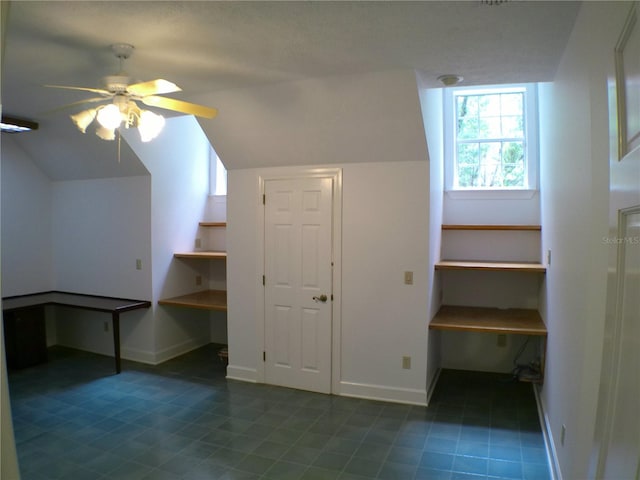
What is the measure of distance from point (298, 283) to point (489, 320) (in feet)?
5.93

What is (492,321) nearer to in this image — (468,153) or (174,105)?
(468,153)

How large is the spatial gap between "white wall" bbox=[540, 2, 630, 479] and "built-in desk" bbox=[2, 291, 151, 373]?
4052 millimetres

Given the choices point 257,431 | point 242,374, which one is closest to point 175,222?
point 242,374

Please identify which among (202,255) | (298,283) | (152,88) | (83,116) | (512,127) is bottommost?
(298,283)

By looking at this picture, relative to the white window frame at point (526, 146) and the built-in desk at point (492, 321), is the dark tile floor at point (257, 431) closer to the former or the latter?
the built-in desk at point (492, 321)

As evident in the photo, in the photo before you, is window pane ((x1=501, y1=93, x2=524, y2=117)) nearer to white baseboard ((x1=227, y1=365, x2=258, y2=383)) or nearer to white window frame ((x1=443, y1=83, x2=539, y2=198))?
white window frame ((x1=443, y1=83, x2=539, y2=198))

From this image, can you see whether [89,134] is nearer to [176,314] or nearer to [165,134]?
[165,134]

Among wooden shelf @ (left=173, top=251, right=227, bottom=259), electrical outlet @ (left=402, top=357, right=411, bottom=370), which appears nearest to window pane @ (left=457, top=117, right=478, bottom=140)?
electrical outlet @ (left=402, top=357, right=411, bottom=370)

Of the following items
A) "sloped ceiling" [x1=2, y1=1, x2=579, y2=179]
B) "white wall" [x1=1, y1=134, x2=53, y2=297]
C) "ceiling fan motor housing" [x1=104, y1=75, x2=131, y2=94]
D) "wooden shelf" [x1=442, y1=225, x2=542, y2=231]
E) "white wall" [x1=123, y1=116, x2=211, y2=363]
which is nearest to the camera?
"sloped ceiling" [x1=2, y1=1, x2=579, y2=179]

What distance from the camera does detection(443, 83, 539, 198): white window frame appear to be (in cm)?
450

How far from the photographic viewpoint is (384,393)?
3883 millimetres

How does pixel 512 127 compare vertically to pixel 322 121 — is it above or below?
above

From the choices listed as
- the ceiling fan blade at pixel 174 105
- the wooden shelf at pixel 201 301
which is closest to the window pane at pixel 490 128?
the ceiling fan blade at pixel 174 105

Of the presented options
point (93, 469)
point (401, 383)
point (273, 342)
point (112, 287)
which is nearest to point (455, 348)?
point (401, 383)
